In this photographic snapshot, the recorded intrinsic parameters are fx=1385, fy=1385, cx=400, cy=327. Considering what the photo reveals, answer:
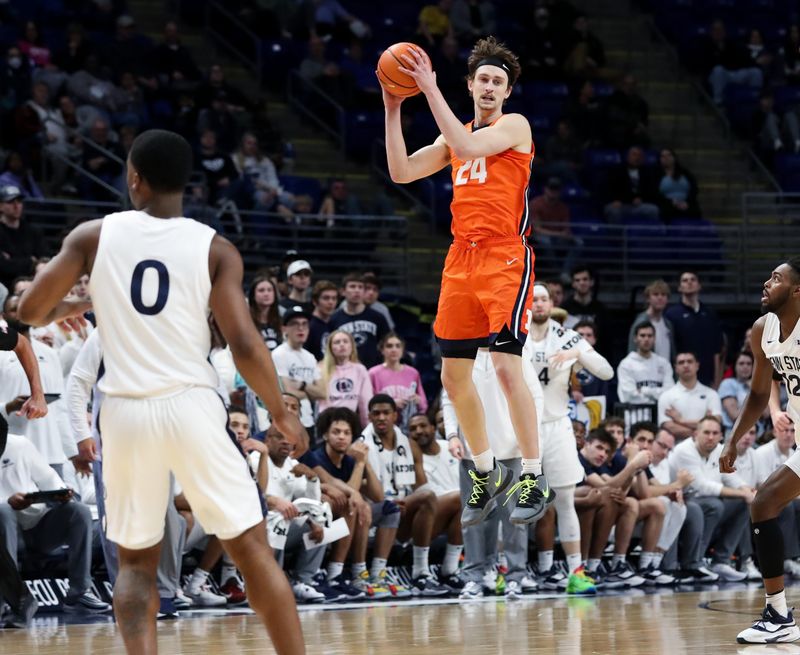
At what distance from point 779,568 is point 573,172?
10.3m

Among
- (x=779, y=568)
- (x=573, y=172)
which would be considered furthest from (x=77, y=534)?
(x=573, y=172)

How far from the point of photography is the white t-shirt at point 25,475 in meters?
9.88

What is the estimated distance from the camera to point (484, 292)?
24.1 feet

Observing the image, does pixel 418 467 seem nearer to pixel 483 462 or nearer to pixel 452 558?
pixel 452 558

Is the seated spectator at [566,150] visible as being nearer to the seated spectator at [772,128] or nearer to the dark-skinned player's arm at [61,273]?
the seated spectator at [772,128]

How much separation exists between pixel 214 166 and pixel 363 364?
3824mm

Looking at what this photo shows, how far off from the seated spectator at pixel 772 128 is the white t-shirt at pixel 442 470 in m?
9.32

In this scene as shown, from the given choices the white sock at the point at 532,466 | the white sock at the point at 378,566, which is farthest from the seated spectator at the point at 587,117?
the white sock at the point at 532,466

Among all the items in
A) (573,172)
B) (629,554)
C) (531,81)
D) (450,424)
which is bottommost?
(629,554)

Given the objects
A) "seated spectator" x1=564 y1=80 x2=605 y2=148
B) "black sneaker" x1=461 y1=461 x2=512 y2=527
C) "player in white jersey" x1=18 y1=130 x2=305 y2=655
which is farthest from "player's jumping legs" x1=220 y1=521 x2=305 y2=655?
"seated spectator" x1=564 y1=80 x2=605 y2=148

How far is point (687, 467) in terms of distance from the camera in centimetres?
1310

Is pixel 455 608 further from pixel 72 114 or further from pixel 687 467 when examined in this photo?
pixel 72 114

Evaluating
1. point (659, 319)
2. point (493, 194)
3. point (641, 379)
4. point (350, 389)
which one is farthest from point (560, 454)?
point (493, 194)

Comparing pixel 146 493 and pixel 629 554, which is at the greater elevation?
pixel 146 493
